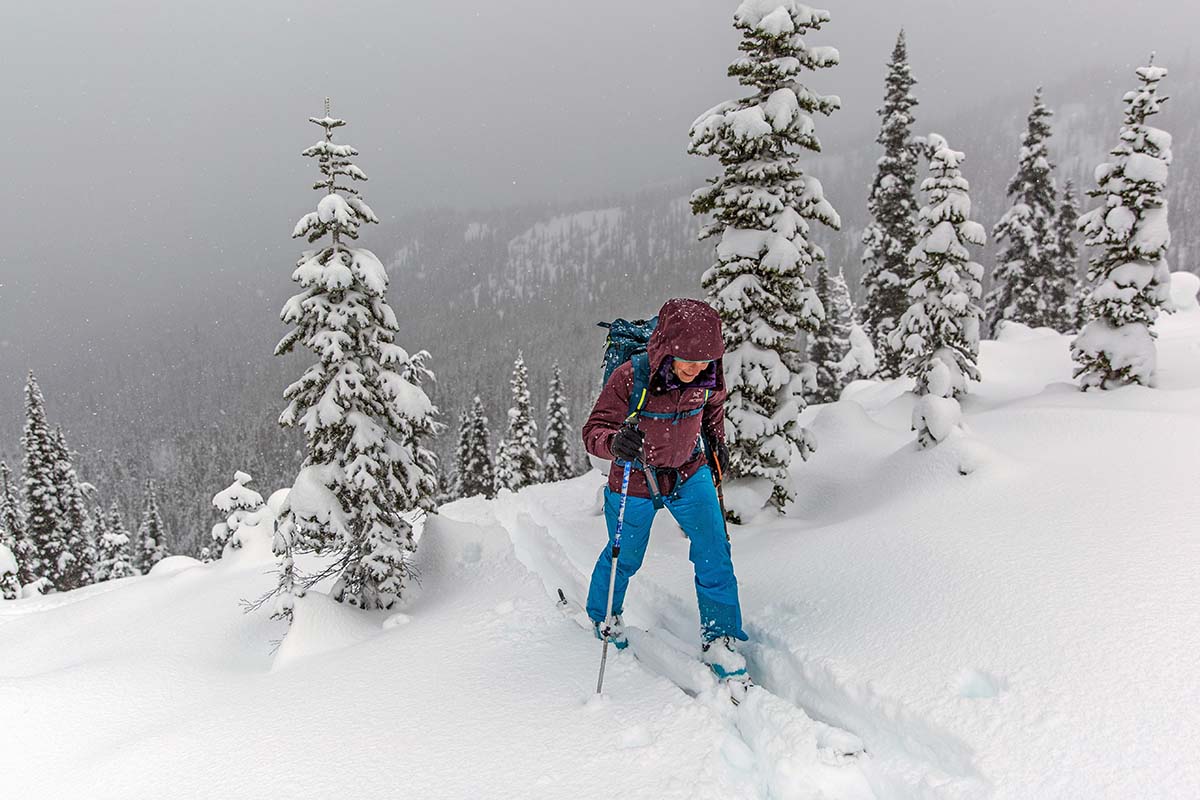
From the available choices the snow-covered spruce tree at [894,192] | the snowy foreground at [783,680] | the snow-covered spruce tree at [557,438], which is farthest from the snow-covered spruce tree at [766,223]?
the snow-covered spruce tree at [557,438]

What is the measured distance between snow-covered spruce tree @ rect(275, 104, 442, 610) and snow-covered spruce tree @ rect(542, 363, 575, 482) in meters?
34.1

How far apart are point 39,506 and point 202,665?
36.8 metres

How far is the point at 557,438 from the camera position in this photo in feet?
149

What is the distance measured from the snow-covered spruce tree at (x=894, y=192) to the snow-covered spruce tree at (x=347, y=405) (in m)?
22.5

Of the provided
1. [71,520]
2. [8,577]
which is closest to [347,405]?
[8,577]

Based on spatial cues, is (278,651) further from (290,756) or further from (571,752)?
(571,752)

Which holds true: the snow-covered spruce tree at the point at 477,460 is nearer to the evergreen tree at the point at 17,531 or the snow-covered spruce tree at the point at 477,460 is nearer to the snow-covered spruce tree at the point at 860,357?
the snow-covered spruce tree at the point at 860,357

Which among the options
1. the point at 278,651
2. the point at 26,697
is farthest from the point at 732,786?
the point at 26,697

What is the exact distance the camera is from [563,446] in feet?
151

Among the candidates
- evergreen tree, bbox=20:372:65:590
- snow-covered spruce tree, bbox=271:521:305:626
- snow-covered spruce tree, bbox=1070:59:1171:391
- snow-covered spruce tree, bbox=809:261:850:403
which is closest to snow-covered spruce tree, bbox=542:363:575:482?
snow-covered spruce tree, bbox=809:261:850:403

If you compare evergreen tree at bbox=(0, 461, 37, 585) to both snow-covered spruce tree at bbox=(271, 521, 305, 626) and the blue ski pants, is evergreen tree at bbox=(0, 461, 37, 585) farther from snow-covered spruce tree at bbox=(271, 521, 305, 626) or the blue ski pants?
the blue ski pants

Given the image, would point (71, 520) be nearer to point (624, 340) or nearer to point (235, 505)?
point (235, 505)

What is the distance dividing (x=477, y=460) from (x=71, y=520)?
23849 millimetres

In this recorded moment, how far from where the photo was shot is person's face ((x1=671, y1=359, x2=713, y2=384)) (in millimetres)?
5270
